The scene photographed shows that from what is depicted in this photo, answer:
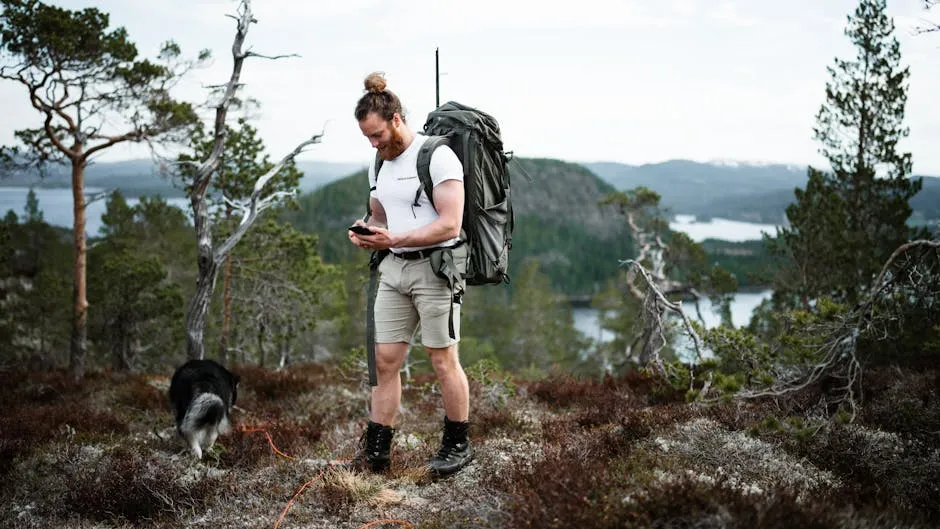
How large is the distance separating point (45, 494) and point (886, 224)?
15032mm

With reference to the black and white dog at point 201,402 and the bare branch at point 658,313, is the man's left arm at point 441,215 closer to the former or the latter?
the bare branch at point 658,313

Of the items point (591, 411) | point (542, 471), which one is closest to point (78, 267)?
point (591, 411)

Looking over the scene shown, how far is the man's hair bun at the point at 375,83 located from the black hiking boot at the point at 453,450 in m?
2.13

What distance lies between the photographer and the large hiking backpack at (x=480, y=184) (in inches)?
161

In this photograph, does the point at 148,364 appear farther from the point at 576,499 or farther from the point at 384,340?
the point at 576,499

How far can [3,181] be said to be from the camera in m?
12.5

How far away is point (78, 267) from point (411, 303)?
36.8 ft

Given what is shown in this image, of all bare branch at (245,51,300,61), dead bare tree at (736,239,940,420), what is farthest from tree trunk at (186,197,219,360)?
dead bare tree at (736,239,940,420)

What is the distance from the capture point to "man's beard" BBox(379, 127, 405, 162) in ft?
13.0

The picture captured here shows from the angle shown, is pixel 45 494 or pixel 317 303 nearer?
pixel 45 494

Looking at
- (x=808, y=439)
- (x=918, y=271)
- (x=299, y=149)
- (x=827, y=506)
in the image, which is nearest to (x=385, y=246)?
(x=827, y=506)

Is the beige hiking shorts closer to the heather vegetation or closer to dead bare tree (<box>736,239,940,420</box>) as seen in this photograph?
the heather vegetation

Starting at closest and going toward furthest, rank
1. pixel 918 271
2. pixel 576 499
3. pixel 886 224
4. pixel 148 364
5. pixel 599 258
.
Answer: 1. pixel 576 499
2. pixel 918 271
3. pixel 886 224
4. pixel 148 364
5. pixel 599 258

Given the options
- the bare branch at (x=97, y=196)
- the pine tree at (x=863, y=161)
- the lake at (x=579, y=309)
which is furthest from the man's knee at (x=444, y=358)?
the pine tree at (x=863, y=161)
